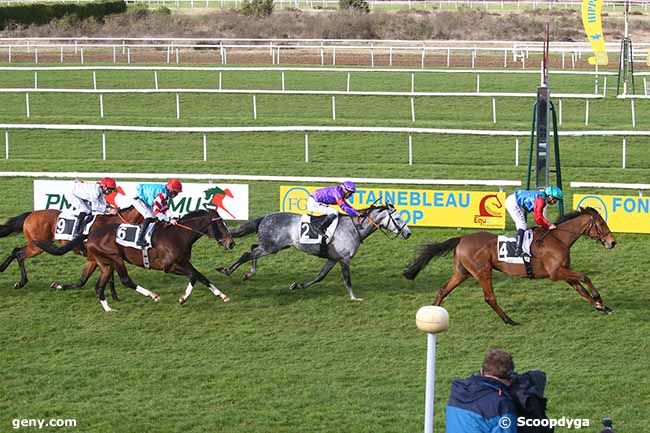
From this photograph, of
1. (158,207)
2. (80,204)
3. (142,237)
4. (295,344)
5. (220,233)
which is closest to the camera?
(295,344)

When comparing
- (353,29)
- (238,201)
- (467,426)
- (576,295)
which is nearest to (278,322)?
(576,295)

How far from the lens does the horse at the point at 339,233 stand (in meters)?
12.1

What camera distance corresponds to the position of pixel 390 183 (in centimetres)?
1579

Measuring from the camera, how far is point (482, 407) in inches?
215

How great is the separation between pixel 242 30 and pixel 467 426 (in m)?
35.1

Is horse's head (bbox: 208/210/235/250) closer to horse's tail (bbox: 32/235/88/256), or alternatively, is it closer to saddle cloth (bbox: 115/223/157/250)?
saddle cloth (bbox: 115/223/157/250)

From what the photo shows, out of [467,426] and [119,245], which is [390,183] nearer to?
[119,245]

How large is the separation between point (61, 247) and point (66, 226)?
0.51m

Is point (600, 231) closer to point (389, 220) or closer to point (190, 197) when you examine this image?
point (389, 220)

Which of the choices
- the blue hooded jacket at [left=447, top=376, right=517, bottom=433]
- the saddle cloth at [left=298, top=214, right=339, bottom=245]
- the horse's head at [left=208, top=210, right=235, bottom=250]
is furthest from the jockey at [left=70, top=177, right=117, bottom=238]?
the blue hooded jacket at [left=447, top=376, right=517, bottom=433]

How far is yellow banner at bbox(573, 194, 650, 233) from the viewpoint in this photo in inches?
573

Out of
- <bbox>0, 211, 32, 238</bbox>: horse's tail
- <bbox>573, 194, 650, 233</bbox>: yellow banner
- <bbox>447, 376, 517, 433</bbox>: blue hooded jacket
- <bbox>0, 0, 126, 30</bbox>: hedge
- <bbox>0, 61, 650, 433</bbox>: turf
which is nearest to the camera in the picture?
<bbox>447, 376, 517, 433</bbox>: blue hooded jacket
